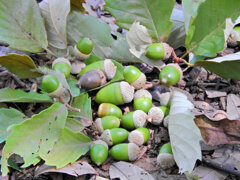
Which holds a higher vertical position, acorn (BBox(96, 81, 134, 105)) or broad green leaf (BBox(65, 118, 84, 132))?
acorn (BBox(96, 81, 134, 105))

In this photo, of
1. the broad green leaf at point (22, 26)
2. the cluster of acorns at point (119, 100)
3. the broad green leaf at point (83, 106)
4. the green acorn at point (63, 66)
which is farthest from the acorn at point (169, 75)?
the broad green leaf at point (22, 26)

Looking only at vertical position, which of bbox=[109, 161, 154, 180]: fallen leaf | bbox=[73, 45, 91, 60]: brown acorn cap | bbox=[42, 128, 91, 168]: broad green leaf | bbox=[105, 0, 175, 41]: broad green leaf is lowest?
bbox=[109, 161, 154, 180]: fallen leaf

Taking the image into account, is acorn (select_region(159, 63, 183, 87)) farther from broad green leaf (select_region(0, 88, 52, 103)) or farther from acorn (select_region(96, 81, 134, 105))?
broad green leaf (select_region(0, 88, 52, 103))

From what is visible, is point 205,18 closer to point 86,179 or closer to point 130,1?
point 130,1

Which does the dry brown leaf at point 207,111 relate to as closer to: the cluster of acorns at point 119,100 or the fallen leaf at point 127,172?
the cluster of acorns at point 119,100

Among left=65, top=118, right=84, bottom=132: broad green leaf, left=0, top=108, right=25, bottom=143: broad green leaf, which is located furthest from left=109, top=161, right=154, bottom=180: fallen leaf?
left=0, top=108, right=25, bottom=143: broad green leaf

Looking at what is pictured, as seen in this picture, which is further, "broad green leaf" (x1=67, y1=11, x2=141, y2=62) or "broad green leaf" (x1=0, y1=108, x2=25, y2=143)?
"broad green leaf" (x1=67, y1=11, x2=141, y2=62)
